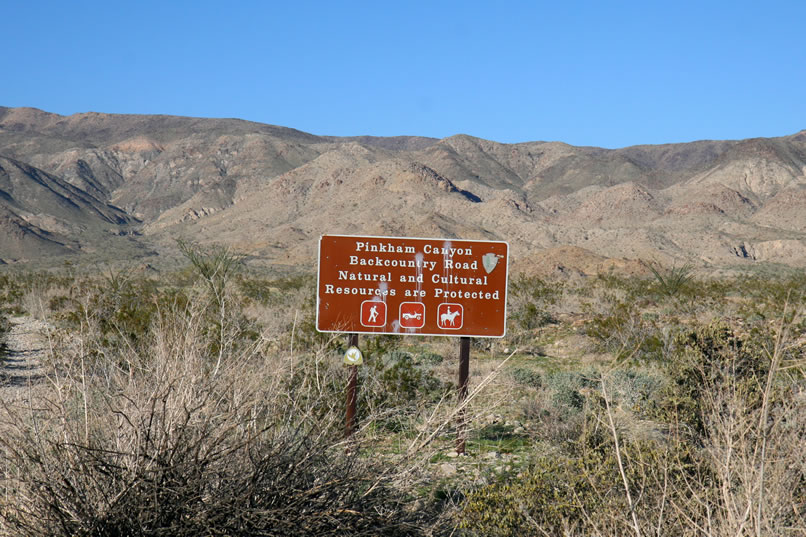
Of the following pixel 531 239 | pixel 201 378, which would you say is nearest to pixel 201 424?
pixel 201 378

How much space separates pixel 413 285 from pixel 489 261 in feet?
2.23

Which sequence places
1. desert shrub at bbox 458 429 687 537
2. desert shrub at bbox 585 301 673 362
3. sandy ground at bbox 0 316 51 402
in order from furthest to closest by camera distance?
desert shrub at bbox 585 301 673 362 < sandy ground at bbox 0 316 51 402 < desert shrub at bbox 458 429 687 537

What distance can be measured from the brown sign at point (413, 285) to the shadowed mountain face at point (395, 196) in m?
37.1

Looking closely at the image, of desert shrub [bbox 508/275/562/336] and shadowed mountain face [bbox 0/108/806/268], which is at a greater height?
shadowed mountain face [bbox 0/108/806/268]

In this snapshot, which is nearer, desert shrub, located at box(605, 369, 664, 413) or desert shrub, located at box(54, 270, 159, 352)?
desert shrub, located at box(605, 369, 664, 413)

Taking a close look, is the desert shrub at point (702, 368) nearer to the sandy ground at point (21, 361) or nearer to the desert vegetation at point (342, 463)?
the desert vegetation at point (342, 463)

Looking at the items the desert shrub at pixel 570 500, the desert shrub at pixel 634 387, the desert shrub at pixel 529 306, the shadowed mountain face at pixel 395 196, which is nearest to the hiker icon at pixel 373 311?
the desert shrub at pixel 634 387

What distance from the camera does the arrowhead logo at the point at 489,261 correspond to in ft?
20.7

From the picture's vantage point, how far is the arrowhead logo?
20.7ft

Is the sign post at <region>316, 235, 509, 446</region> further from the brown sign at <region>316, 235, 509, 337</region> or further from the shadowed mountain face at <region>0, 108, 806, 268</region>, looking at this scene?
the shadowed mountain face at <region>0, 108, 806, 268</region>

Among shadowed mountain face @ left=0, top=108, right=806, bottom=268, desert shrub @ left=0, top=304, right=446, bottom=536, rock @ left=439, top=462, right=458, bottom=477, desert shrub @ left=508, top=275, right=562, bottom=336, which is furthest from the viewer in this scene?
shadowed mountain face @ left=0, top=108, right=806, bottom=268

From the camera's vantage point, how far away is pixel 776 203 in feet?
221

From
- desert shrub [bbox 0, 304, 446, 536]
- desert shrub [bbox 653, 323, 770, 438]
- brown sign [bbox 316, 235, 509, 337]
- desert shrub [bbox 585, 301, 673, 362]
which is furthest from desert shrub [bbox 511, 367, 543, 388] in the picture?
desert shrub [bbox 0, 304, 446, 536]

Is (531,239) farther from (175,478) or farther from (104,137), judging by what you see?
(104,137)
